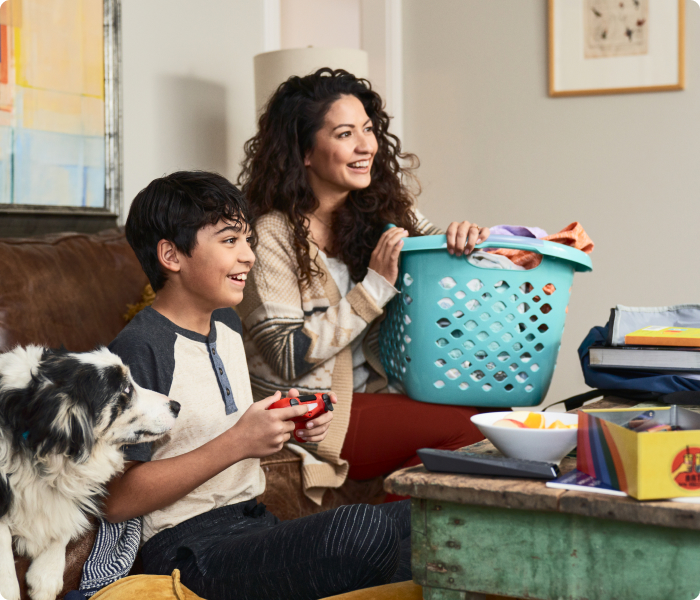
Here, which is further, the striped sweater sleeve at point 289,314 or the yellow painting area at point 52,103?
the yellow painting area at point 52,103

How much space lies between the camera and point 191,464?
116 cm

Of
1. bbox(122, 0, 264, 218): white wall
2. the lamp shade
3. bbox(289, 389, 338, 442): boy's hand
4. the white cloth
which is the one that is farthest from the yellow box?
the lamp shade

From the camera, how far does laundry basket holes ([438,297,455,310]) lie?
5.18 ft

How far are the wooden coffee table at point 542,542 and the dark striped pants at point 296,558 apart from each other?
31 cm

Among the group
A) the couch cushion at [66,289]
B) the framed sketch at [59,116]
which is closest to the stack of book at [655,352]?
the couch cushion at [66,289]

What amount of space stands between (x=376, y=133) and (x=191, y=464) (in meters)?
1.18

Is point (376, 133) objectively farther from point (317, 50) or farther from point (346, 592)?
point (346, 592)

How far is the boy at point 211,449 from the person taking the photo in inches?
44.8

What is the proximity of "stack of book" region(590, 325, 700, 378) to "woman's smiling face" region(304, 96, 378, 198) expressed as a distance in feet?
2.51

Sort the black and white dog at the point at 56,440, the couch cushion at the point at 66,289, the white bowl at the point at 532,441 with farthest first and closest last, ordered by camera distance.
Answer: the couch cushion at the point at 66,289
the black and white dog at the point at 56,440
the white bowl at the point at 532,441

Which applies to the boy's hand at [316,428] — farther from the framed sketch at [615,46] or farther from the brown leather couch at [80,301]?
the framed sketch at [615,46]

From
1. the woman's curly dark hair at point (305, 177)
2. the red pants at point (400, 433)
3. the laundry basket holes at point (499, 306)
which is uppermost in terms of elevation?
the woman's curly dark hair at point (305, 177)

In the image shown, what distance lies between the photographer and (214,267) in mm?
1301

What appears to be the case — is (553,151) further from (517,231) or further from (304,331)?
(304,331)
